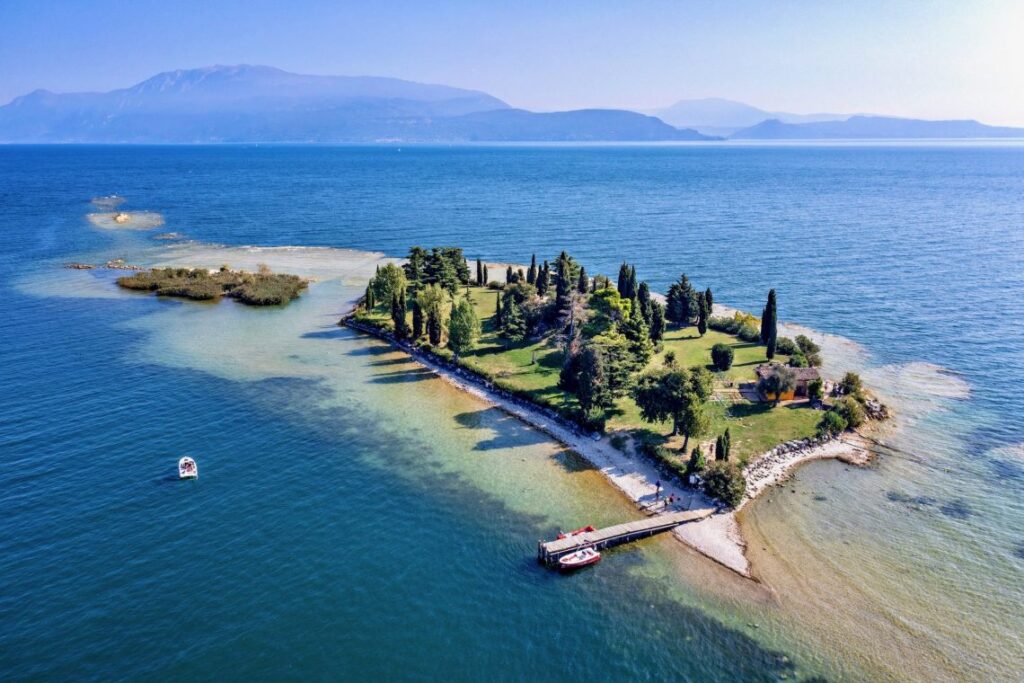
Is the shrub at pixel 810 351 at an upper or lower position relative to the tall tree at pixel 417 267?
lower

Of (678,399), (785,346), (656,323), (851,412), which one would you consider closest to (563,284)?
(656,323)

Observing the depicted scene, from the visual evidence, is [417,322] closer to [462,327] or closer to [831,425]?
[462,327]

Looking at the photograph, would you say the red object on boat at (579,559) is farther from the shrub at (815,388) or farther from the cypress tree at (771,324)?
the cypress tree at (771,324)

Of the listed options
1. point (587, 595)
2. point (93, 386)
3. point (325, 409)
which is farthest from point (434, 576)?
point (93, 386)

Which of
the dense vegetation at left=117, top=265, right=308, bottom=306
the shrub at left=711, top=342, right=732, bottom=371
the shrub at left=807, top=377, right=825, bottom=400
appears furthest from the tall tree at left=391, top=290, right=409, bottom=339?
the shrub at left=807, top=377, right=825, bottom=400

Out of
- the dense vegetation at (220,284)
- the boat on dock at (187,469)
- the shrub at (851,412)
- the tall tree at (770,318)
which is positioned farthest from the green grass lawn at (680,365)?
the boat on dock at (187,469)

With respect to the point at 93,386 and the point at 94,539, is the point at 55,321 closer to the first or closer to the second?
the point at 93,386

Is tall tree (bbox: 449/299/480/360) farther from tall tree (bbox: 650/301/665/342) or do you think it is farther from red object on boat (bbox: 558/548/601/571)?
red object on boat (bbox: 558/548/601/571)
